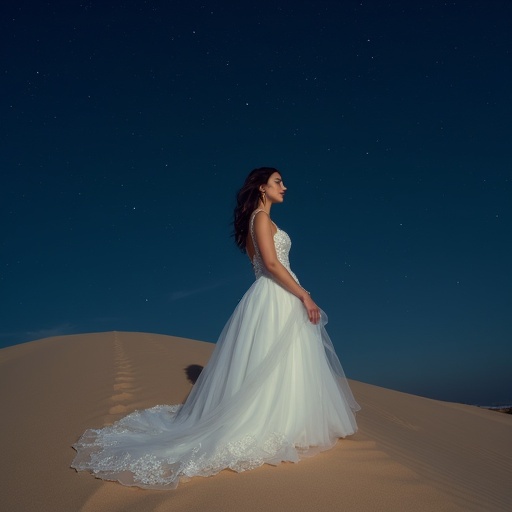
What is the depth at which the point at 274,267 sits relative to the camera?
4.17 meters

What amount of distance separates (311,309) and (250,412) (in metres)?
1.01

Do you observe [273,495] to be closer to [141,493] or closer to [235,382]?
[141,493]

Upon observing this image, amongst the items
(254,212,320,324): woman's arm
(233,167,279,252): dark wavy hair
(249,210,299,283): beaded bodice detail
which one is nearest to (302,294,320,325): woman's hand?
(254,212,320,324): woman's arm

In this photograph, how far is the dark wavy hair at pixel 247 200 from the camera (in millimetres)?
4570

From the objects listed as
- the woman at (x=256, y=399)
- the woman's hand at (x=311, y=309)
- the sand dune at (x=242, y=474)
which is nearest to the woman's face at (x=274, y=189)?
the woman at (x=256, y=399)

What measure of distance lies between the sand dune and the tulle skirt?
0.46 ft

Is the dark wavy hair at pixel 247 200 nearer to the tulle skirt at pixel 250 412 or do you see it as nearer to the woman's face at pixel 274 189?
the woman's face at pixel 274 189

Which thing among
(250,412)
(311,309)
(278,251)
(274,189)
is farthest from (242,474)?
(274,189)

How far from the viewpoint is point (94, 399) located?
20.1 feet

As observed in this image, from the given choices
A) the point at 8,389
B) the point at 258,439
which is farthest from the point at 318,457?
the point at 8,389

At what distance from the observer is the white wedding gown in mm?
3371

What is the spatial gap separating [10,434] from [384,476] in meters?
3.74

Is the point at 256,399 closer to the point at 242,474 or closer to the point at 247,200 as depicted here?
the point at 242,474

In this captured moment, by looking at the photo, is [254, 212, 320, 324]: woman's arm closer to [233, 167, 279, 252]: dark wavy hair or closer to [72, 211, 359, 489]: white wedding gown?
[72, 211, 359, 489]: white wedding gown
